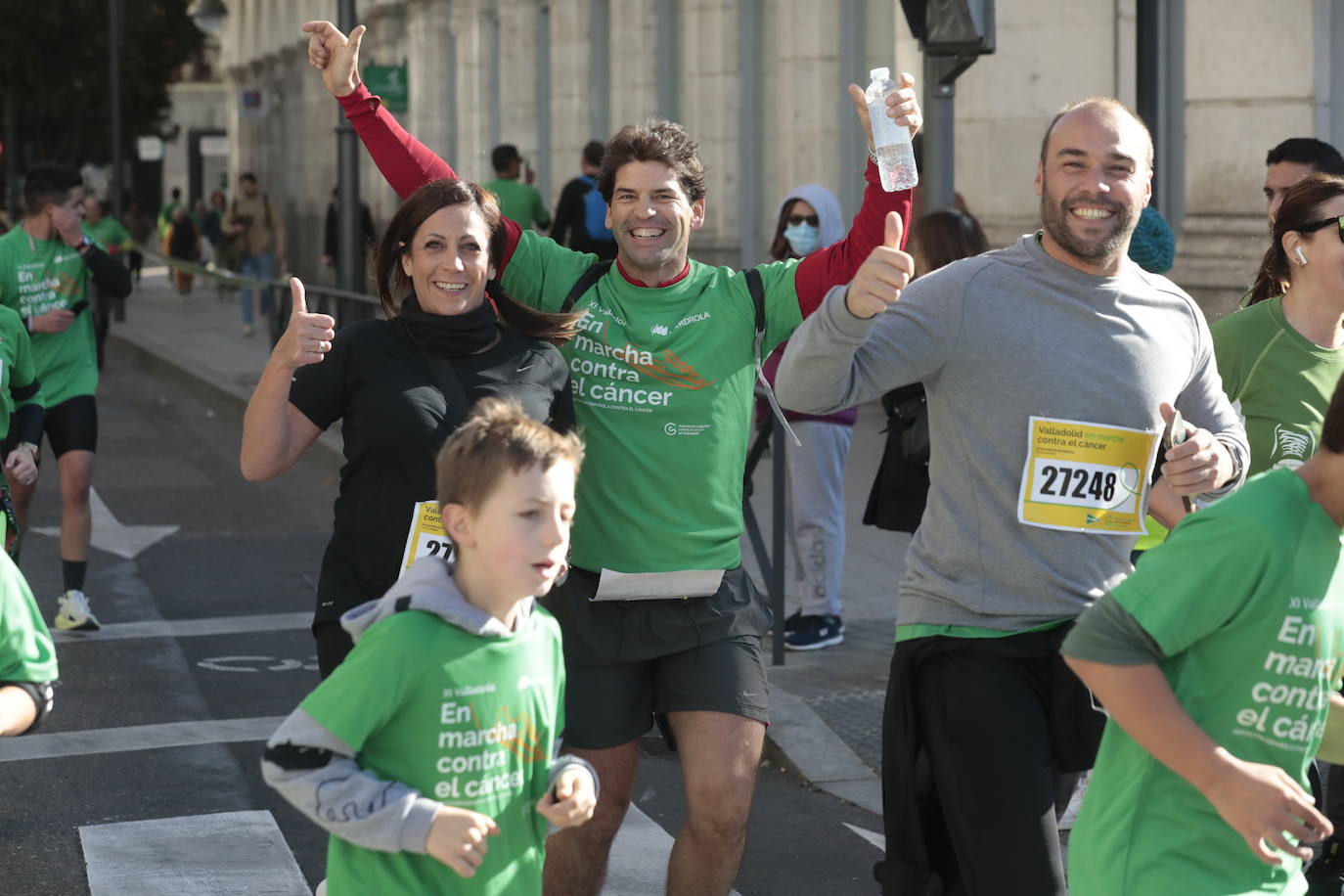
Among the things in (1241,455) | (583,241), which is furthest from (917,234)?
(583,241)

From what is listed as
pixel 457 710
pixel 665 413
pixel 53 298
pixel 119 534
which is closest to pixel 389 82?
pixel 119 534

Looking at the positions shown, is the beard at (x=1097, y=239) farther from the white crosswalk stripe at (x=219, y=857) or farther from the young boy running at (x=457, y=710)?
the white crosswalk stripe at (x=219, y=857)

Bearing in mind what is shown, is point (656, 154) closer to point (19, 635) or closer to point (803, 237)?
point (19, 635)

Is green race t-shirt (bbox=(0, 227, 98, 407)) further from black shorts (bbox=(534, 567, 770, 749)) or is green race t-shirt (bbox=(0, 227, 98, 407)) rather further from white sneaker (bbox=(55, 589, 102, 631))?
black shorts (bbox=(534, 567, 770, 749))

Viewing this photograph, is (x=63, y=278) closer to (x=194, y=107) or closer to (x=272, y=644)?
(x=272, y=644)

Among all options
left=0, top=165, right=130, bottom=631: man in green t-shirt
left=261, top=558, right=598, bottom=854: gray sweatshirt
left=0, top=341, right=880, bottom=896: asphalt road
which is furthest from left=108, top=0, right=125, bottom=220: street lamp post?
left=261, top=558, right=598, bottom=854: gray sweatshirt

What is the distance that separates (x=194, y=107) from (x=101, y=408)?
66422 mm

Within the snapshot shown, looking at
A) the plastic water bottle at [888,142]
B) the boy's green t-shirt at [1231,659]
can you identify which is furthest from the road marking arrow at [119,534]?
the boy's green t-shirt at [1231,659]

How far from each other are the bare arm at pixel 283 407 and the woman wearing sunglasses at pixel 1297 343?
2201mm

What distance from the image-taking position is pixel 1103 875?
10.2ft

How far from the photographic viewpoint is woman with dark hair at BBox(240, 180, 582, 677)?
14.5ft

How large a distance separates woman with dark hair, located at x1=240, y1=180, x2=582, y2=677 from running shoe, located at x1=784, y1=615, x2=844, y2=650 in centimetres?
386

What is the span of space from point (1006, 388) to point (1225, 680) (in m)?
1.01

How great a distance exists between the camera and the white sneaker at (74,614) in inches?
351
